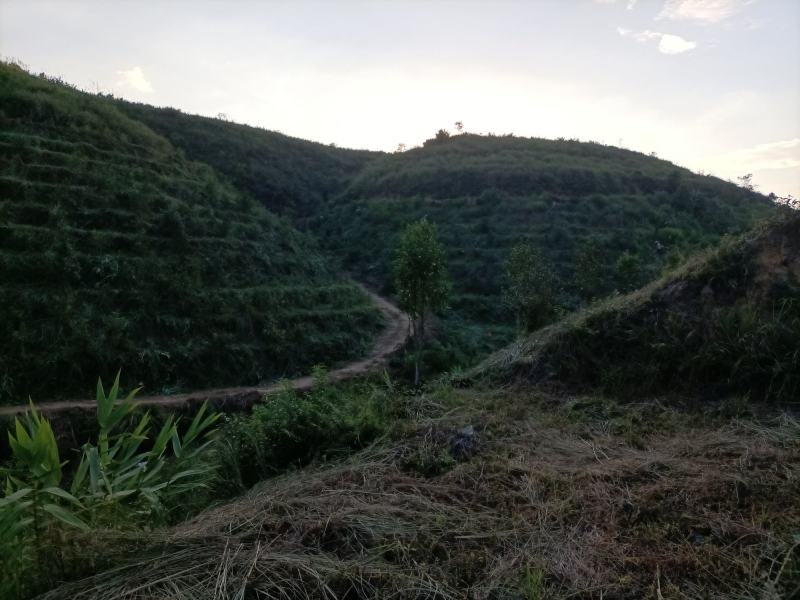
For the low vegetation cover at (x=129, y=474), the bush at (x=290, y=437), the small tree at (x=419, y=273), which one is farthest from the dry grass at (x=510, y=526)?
the small tree at (x=419, y=273)

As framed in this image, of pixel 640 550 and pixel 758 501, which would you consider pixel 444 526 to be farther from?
pixel 758 501

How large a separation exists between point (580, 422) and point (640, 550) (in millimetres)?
2264

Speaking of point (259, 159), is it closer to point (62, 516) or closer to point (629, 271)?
point (629, 271)

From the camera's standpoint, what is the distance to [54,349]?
12.0 meters

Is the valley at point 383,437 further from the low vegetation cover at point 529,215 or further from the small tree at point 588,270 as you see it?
the low vegetation cover at point 529,215

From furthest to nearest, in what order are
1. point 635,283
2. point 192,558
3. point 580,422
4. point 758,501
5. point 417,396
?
1. point 635,283
2. point 417,396
3. point 580,422
4. point 758,501
5. point 192,558

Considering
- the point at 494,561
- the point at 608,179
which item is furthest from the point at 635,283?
the point at 494,561

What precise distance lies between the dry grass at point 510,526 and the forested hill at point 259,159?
1005 inches

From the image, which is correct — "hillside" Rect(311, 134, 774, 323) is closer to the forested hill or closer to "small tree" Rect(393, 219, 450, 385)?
the forested hill

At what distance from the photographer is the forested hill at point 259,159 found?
95.6ft

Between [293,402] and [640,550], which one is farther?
[293,402]

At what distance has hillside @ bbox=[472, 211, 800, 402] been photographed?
16.5ft

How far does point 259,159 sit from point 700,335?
2988cm

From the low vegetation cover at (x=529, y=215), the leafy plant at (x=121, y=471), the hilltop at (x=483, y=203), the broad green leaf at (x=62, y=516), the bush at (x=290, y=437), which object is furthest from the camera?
the hilltop at (x=483, y=203)
